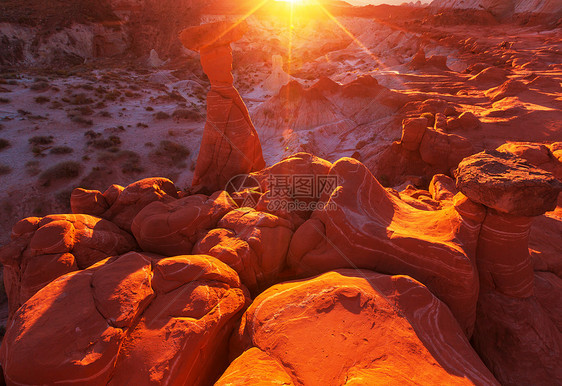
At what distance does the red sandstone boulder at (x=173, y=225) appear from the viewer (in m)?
4.77

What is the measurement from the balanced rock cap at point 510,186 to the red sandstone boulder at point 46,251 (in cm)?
609

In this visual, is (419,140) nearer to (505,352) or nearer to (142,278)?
(505,352)

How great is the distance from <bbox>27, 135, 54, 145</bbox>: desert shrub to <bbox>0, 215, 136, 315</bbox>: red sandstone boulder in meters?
16.3

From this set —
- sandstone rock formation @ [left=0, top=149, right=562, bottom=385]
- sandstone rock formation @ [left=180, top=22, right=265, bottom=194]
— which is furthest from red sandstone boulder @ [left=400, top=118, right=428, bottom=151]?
sandstone rock formation @ [left=180, top=22, right=265, bottom=194]

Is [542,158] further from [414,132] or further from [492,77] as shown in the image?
[492,77]

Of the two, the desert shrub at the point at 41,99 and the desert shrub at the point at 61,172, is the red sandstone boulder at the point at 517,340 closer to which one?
the desert shrub at the point at 61,172

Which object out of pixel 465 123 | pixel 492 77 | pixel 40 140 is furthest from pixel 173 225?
pixel 492 77

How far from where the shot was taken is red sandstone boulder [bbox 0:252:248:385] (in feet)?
7.70

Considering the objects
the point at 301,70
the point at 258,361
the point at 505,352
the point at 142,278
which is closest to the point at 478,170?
the point at 505,352

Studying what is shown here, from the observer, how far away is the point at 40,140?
634 inches

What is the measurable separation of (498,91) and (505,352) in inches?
686

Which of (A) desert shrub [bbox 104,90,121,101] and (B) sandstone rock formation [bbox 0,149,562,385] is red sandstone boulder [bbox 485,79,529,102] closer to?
(B) sandstone rock formation [bbox 0,149,562,385]

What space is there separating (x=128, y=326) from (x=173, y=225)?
89.0 inches

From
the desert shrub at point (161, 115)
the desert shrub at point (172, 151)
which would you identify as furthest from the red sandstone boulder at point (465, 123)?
the desert shrub at point (161, 115)
